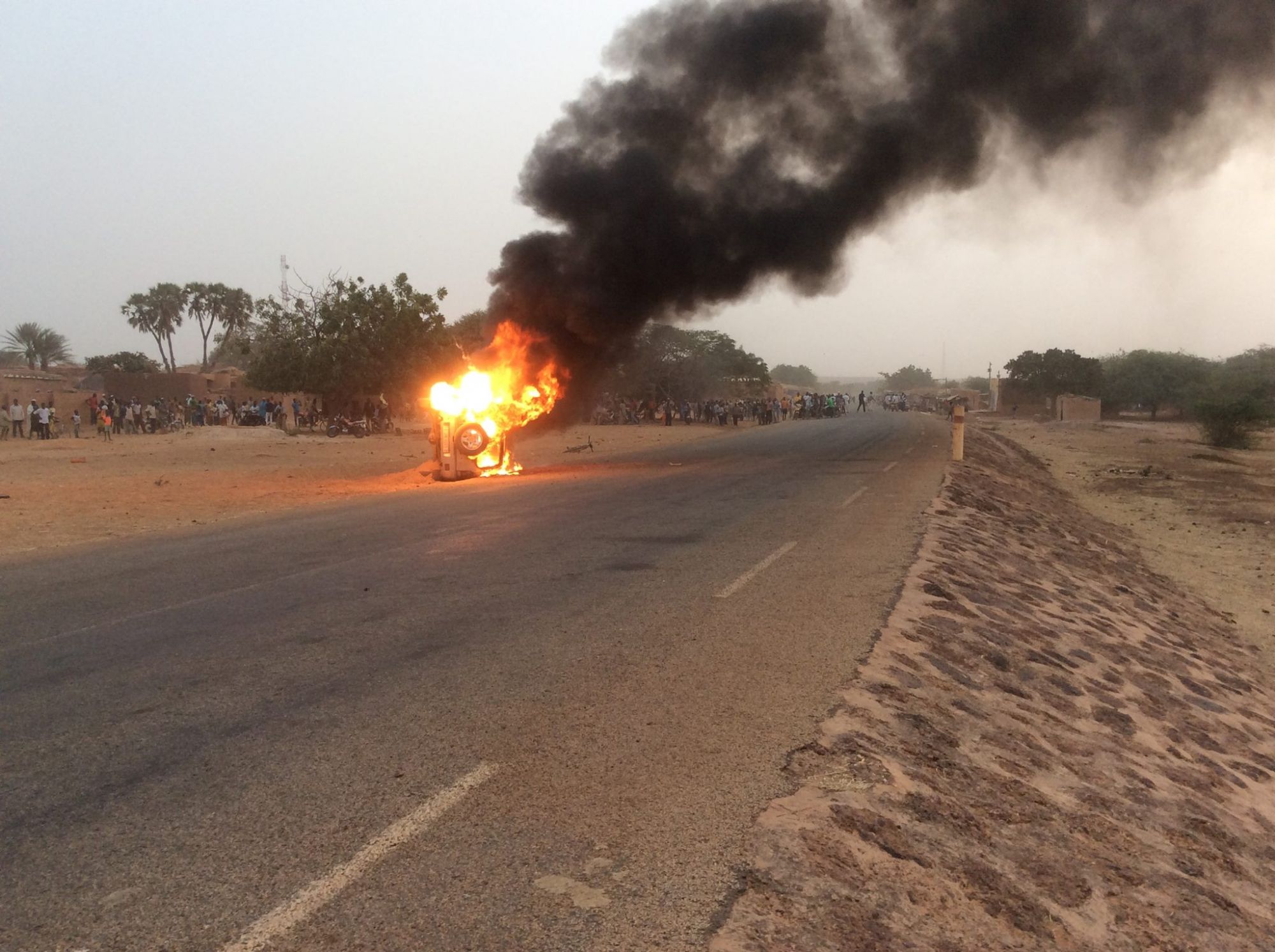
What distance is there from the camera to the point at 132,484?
20141mm

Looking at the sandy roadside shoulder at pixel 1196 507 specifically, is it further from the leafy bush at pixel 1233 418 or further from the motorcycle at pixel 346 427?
the motorcycle at pixel 346 427

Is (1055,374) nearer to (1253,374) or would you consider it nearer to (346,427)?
(1253,374)

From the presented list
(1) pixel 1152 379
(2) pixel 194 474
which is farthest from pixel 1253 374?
(2) pixel 194 474

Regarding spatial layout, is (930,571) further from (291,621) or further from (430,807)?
(430,807)

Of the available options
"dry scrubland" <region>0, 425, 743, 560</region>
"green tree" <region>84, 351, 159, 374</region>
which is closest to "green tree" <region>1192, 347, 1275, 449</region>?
"dry scrubland" <region>0, 425, 743, 560</region>

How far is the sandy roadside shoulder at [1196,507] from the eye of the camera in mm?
12945

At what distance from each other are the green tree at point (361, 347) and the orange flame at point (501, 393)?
18.1 m

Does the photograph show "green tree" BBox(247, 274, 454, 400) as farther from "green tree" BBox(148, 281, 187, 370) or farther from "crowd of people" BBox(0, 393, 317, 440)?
"green tree" BBox(148, 281, 187, 370)

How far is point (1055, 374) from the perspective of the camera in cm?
7556

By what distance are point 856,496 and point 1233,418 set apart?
3165 cm

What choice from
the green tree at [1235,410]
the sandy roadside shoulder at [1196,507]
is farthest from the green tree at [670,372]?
the green tree at [1235,410]

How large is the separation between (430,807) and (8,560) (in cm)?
931

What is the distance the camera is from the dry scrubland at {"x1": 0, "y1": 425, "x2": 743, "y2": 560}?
14.5 metres

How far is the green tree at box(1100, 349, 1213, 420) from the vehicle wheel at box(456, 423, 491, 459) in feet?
182
